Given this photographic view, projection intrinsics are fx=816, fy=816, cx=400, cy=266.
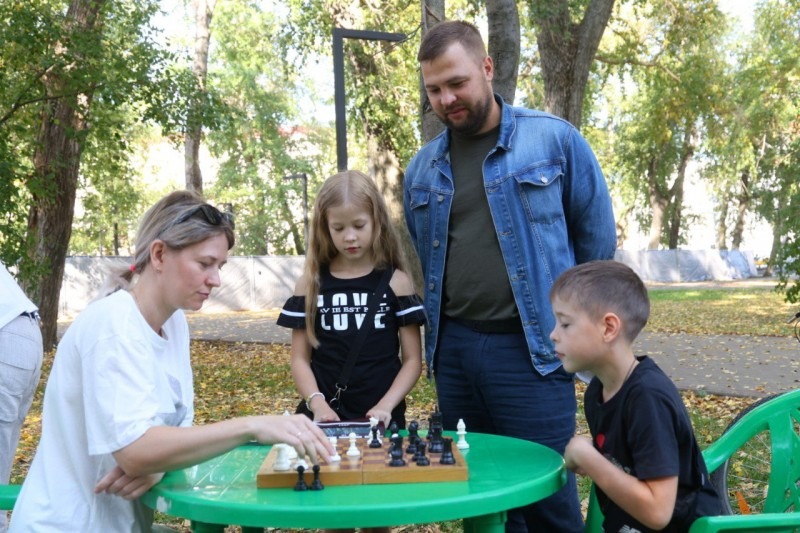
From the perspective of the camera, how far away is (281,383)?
10.9 metres

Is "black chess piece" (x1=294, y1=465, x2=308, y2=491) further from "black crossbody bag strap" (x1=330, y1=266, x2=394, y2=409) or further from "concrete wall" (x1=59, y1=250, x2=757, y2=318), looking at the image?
"concrete wall" (x1=59, y1=250, x2=757, y2=318)

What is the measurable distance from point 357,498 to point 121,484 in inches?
26.0

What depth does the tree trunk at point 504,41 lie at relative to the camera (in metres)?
7.88

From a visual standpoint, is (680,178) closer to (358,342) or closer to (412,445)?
(358,342)

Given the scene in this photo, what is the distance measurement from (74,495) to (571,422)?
5.63 ft

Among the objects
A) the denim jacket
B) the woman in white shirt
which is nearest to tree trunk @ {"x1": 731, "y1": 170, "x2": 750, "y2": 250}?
the denim jacket

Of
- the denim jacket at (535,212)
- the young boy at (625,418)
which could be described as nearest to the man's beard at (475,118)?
the denim jacket at (535,212)

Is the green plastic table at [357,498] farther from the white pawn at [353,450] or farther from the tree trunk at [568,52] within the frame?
the tree trunk at [568,52]

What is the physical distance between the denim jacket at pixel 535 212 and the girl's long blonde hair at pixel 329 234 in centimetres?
23

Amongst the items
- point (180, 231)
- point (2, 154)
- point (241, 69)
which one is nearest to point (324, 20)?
point (2, 154)

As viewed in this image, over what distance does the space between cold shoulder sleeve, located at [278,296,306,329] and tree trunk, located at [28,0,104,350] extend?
30.3 feet

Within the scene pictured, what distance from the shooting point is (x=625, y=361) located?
2.37m

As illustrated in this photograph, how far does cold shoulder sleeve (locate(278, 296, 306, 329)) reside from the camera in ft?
11.1

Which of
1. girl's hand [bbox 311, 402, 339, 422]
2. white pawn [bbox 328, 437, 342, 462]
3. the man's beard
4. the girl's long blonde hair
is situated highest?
the man's beard
